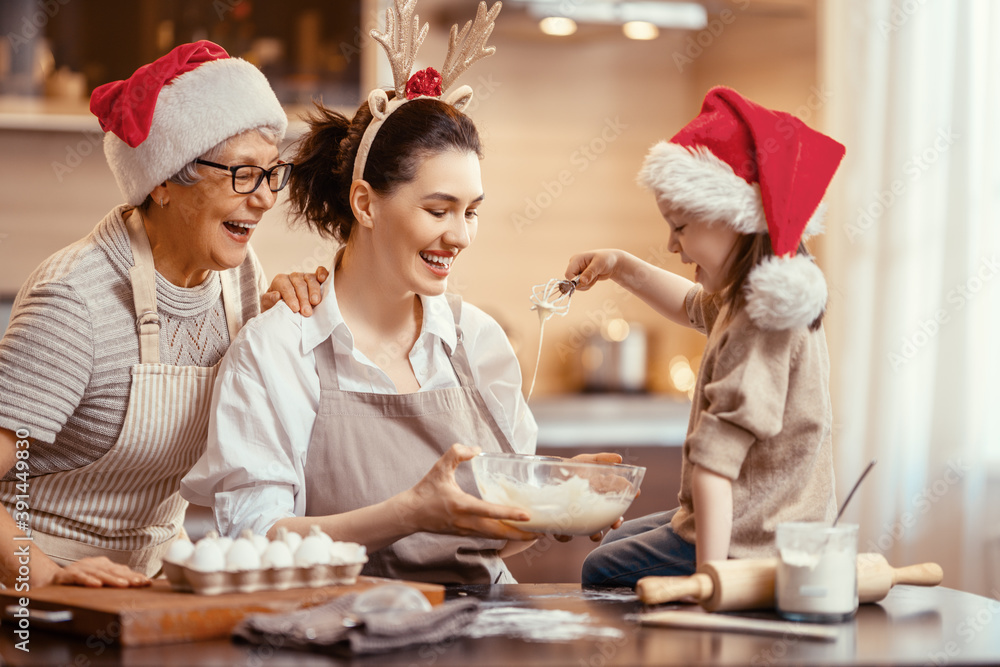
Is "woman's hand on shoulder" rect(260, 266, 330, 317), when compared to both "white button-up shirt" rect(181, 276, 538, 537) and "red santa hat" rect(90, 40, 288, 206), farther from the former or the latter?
"red santa hat" rect(90, 40, 288, 206)

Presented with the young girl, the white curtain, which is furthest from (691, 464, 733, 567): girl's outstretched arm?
the white curtain

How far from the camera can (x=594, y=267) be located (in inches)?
66.1

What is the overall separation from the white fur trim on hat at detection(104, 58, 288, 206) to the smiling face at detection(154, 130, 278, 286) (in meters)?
0.03

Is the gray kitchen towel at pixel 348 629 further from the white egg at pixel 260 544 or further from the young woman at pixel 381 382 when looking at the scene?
the young woman at pixel 381 382

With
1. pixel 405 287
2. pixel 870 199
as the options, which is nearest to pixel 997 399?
pixel 870 199

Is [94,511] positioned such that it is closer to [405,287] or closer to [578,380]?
[405,287]

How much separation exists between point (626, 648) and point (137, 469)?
3.27 ft

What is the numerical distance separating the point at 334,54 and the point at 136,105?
6.83 feet

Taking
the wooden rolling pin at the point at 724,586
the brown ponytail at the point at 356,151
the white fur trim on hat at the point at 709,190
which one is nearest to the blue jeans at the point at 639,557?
the wooden rolling pin at the point at 724,586

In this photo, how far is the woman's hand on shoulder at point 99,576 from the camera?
1.25 metres

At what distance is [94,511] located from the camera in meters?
1.71

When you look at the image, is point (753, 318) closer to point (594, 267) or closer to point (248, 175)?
point (594, 267)

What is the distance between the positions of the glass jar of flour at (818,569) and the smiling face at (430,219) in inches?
29.0

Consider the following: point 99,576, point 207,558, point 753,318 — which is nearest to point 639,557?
point 753,318
